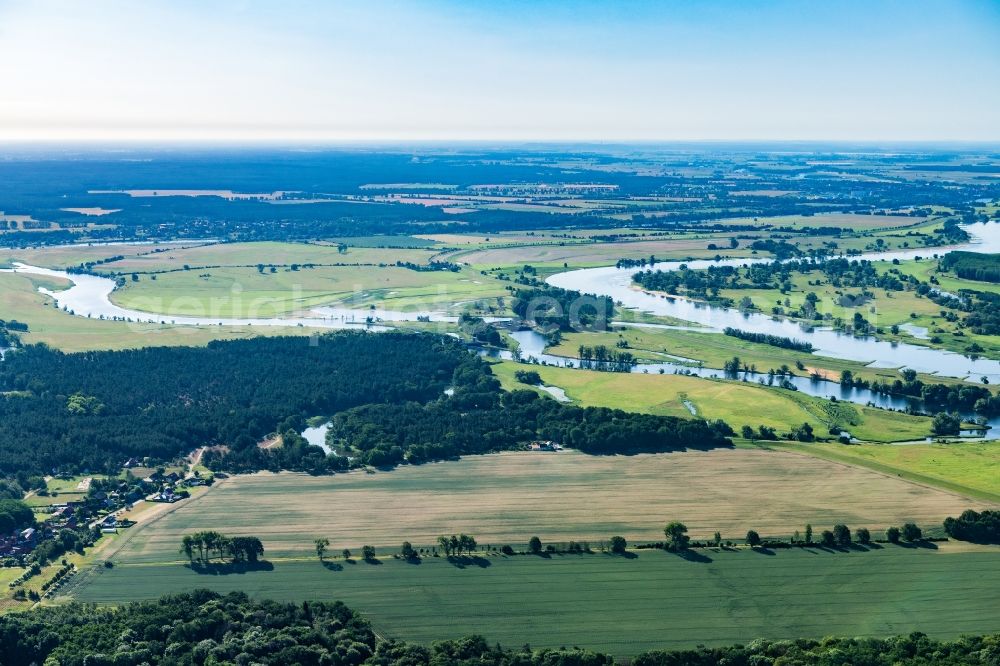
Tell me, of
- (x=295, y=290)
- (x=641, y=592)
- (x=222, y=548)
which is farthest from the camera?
(x=295, y=290)

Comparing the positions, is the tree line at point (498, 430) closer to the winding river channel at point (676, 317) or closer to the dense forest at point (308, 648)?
the winding river channel at point (676, 317)

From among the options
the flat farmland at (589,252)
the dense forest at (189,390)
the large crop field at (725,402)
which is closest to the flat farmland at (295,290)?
the flat farmland at (589,252)

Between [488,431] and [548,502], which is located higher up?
[488,431]

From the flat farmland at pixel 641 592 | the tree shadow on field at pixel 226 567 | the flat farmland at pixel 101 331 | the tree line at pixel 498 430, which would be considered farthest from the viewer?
the flat farmland at pixel 101 331

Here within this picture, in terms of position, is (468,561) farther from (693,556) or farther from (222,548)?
(222,548)

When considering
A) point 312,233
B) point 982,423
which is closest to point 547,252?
point 312,233

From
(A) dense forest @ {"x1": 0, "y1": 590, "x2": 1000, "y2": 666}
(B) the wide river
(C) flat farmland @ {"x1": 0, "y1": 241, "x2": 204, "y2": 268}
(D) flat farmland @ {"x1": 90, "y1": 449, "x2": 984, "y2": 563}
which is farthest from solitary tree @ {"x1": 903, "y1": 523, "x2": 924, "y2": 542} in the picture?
(C) flat farmland @ {"x1": 0, "y1": 241, "x2": 204, "y2": 268}

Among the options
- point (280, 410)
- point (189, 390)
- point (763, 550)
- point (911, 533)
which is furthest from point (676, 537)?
point (189, 390)
